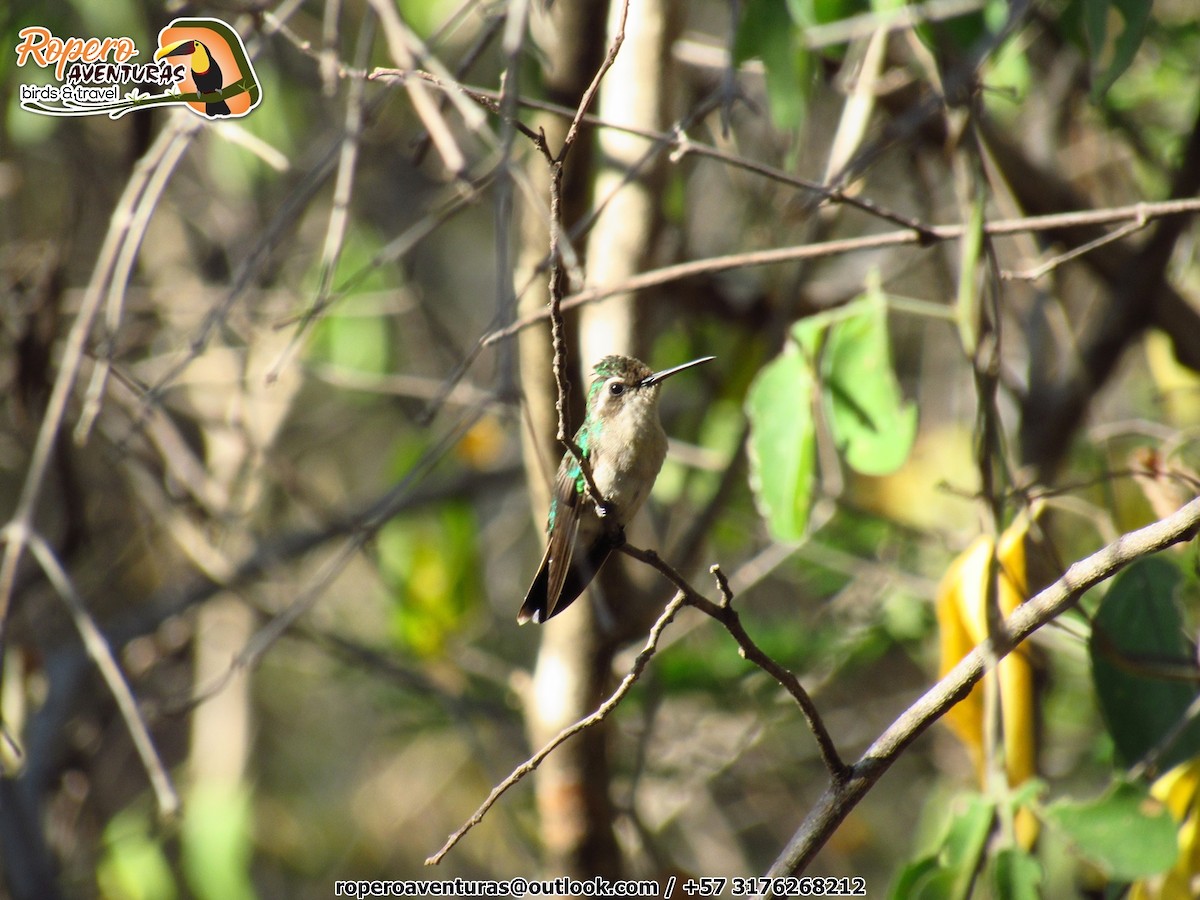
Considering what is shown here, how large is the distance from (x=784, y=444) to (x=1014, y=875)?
1070 mm

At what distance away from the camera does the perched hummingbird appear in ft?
8.18

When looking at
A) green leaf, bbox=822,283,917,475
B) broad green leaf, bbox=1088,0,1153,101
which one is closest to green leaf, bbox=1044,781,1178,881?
green leaf, bbox=822,283,917,475

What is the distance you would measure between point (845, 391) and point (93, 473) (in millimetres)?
5392

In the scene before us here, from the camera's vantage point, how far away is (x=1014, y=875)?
221cm

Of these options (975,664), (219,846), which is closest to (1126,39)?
(975,664)

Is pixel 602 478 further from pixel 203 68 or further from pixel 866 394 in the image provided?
pixel 203 68

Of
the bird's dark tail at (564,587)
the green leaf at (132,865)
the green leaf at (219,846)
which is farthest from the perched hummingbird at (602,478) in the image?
the green leaf at (132,865)

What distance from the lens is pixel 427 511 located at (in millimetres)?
5125

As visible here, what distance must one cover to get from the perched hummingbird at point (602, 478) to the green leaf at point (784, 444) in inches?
7.8

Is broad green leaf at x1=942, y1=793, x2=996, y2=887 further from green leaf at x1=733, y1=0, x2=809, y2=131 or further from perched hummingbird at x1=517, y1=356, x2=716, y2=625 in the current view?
green leaf at x1=733, y1=0, x2=809, y2=131

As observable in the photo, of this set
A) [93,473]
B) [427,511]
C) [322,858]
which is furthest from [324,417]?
[322,858]

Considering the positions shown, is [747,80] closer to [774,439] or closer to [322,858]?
[774,439]

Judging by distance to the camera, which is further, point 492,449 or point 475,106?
point 492,449

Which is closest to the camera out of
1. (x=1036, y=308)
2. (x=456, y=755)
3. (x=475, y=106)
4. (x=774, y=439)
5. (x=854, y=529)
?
(x=475, y=106)
